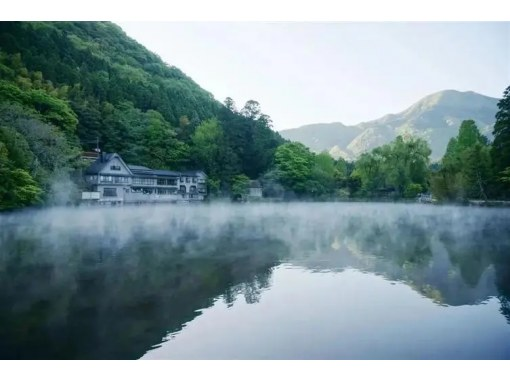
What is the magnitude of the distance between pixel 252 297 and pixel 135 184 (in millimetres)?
9273

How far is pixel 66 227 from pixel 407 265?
689 cm

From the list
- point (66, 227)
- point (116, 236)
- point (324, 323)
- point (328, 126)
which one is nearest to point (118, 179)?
point (66, 227)

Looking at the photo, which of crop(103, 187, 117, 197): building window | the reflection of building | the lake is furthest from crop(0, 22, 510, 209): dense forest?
the lake

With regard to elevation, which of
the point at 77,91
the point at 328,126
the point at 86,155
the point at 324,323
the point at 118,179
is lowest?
the point at 324,323

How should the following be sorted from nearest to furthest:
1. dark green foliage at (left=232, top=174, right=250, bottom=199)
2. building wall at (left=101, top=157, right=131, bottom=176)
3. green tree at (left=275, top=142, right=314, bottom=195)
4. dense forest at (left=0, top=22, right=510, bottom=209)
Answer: dense forest at (left=0, top=22, right=510, bottom=209) → building wall at (left=101, top=157, right=131, bottom=176) → dark green foliage at (left=232, top=174, right=250, bottom=199) → green tree at (left=275, top=142, right=314, bottom=195)

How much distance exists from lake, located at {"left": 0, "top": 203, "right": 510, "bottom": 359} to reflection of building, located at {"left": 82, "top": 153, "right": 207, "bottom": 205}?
3.79 meters

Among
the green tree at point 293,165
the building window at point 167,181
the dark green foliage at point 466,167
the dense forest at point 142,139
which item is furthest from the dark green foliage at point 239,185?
the dark green foliage at point 466,167

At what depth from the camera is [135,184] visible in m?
12.0

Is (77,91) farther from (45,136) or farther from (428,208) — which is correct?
(428,208)

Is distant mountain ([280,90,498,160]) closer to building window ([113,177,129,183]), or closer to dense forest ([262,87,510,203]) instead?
dense forest ([262,87,510,203])

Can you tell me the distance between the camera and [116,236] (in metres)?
6.99

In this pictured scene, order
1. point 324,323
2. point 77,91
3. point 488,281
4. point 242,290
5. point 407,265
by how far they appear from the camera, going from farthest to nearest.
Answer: point 77,91 → point 407,265 → point 488,281 → point 242,290 → point 324,323

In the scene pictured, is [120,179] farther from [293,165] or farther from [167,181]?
[293,165]

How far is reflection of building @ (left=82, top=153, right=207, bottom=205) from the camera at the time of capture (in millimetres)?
10680
